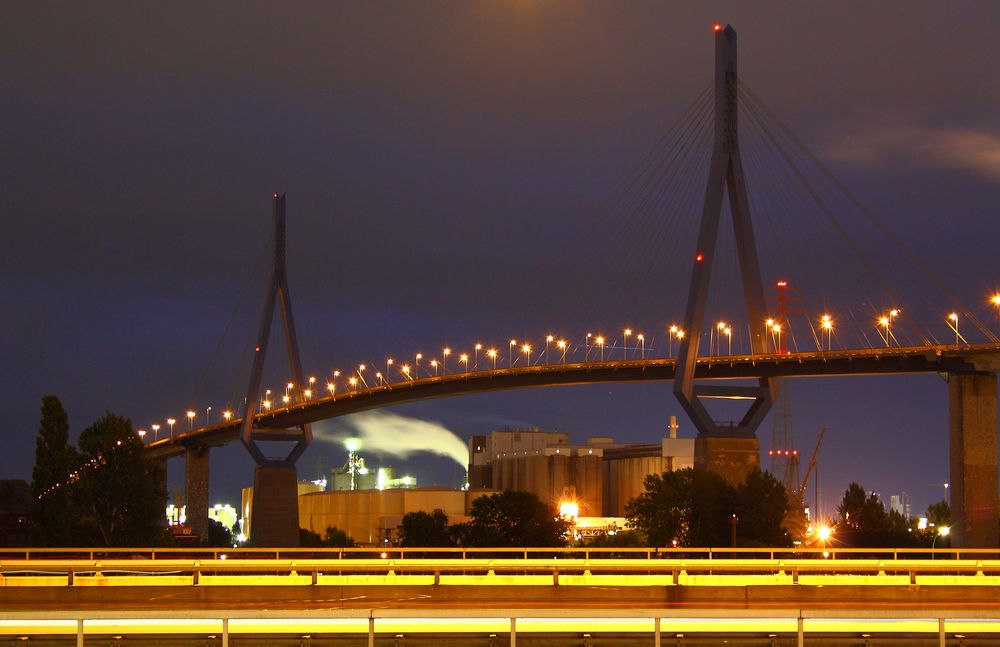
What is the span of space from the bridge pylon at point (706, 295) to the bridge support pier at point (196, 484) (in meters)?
61.2

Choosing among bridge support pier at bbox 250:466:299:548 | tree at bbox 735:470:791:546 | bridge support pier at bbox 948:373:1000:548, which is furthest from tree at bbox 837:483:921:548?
bridge support pier at bbox 250:466:299:548

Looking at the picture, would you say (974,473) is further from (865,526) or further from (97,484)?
(97,484)

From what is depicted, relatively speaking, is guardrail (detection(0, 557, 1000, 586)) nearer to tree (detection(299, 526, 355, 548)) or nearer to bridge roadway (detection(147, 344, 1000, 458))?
bridge roadway (detection(147, 344, 1000, 458))

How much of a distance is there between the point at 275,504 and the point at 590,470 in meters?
65.5

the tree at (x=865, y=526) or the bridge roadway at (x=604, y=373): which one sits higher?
the bridge roadway at (x=604, y=373)

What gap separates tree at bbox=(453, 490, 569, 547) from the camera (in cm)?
6341

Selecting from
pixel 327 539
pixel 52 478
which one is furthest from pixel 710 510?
pixel 327 539

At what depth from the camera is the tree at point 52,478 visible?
49.1 meters

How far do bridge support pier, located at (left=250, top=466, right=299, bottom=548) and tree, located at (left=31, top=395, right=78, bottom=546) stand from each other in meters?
42.7

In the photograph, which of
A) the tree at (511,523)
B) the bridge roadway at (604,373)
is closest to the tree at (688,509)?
the tree at (511,523)

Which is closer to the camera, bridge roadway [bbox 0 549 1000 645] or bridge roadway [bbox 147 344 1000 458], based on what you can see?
bridge roadway [bbox 0 549 1000 645]

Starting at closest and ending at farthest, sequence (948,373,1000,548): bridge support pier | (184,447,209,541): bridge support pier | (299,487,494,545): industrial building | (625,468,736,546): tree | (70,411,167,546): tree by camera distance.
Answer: (70,411,167,546): tree → (625,468,736,546): tree → (948,373,1000,548): bridge support pier → (184,447,209,541): bridge support pier → (299,487,494,545): industrial building

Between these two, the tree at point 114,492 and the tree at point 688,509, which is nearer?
the tree at point 114,492

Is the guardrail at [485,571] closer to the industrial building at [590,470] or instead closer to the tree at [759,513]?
the tree at [759,513]
